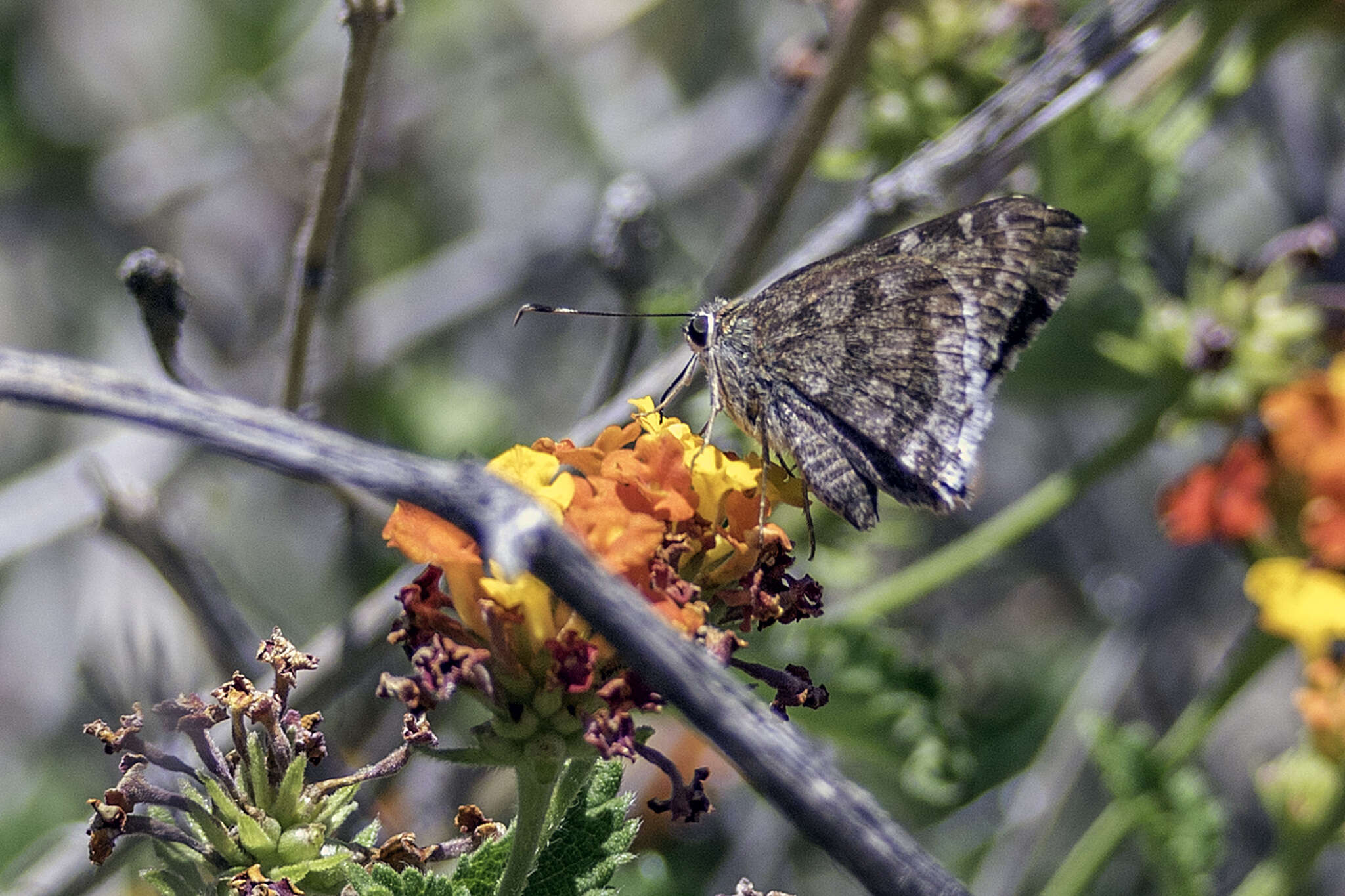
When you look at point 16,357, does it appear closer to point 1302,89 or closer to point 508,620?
point 508,620

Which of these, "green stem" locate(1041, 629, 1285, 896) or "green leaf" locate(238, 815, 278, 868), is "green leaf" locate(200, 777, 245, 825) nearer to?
"green leaf" locate(238, 815, 278, 868)

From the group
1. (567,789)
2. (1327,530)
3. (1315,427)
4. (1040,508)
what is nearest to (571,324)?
(1040,508)

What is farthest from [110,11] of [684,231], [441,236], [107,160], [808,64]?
[808,64]

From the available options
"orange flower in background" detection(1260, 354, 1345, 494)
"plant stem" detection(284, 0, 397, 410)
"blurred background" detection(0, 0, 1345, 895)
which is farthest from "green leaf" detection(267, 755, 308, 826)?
"orange flower in background" detection(1260, 354, 1345, 494)

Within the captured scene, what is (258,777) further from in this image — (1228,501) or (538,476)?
(1228,501)

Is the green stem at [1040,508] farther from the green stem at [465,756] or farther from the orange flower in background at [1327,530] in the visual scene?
the green stem at [465,756]
